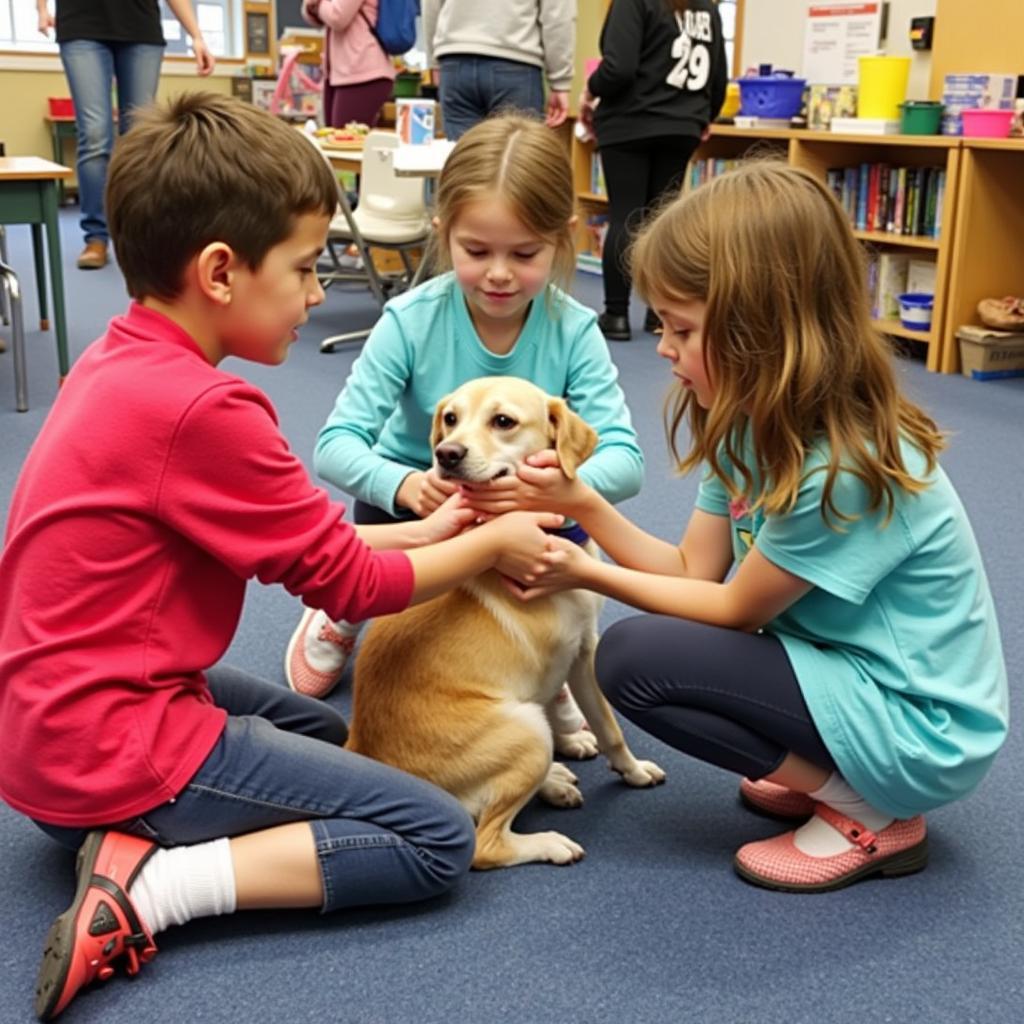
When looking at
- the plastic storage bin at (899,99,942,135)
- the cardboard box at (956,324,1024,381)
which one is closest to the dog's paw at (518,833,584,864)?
the cardboard box at (956,324,1024,381)

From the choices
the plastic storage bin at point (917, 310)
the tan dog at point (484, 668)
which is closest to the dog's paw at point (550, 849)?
the tan dog at point (484, 668)

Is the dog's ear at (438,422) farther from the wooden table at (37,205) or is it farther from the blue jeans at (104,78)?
the blue jeans at (104,78)

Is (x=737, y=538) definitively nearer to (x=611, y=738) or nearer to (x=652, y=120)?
(x=611, y=738)

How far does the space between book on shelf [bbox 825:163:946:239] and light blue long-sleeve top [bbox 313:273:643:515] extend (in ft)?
10.2

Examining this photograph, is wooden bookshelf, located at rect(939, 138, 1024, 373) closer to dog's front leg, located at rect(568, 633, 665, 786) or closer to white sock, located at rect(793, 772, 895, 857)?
dog's front leg, located at rect(568, 633, 665, 786)

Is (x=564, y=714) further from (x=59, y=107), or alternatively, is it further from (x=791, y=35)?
(x=59, y=107)

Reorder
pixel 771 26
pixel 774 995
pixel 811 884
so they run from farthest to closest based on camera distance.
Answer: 1. pixel 771 26
2. pixel 811 884
3. pixel 774 995

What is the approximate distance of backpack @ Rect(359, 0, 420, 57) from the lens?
5711 millimetres

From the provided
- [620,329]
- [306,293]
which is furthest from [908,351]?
[306,293]

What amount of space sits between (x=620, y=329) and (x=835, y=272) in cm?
376

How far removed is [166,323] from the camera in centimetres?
142

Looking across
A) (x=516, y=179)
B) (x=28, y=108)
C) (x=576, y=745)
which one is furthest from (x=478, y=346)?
(x=28, y=108)

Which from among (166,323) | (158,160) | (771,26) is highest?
(771,26)

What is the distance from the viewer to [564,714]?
6.56 ft
